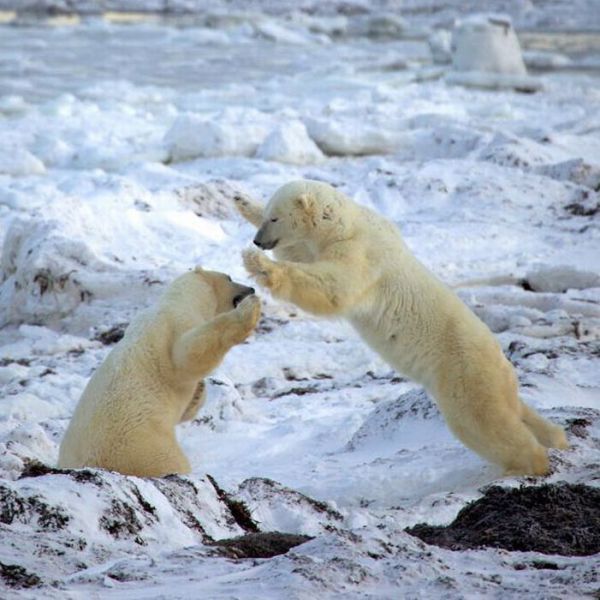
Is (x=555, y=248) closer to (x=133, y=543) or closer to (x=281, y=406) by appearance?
(x=281, y=406)

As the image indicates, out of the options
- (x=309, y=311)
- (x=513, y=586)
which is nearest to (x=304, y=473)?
(x=309, y=311)

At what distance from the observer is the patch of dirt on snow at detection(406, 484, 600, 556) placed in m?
4.25

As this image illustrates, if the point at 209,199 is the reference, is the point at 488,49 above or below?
above

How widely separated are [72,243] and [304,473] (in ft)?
15.0

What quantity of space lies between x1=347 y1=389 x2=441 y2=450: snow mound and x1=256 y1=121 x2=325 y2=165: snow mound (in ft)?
28.3

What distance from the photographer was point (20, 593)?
304 cm

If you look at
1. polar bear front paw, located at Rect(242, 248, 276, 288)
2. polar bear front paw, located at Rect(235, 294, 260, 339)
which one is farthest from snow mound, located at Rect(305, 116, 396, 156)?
polar bear front paw, located at Rect(235, 294, 260, 339)

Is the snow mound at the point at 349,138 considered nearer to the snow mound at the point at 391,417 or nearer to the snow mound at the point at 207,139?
the snow mound at the point at 207,139

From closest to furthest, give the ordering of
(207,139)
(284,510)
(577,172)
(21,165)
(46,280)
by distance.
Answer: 1. (284,510)
2. (46,280)
3. (577,172)
4. (21,165)
5. (207,139)

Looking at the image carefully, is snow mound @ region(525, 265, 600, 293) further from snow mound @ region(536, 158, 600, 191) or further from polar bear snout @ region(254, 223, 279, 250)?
polar bear snout @ region(254, 223, 279, 250)

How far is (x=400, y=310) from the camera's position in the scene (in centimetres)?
583

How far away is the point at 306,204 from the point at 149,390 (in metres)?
1.28

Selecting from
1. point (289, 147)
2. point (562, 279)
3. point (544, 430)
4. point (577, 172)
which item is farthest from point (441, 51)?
point (544, 430)

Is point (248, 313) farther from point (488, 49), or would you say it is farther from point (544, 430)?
point (488, 49)
